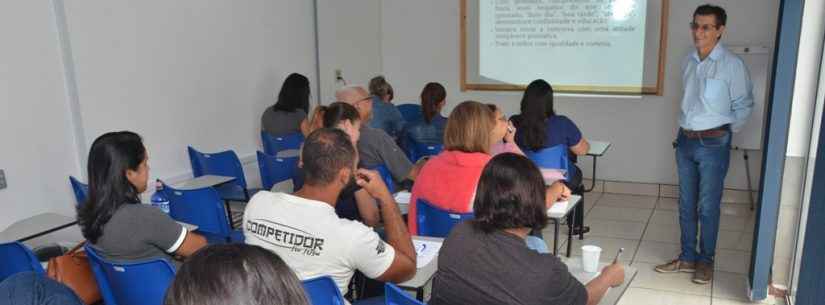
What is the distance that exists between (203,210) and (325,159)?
4.41 feet

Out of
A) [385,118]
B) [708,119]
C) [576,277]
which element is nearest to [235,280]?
[576,277]

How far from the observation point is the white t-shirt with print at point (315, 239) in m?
1.93

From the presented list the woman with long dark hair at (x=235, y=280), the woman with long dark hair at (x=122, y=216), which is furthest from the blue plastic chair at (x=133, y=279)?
the woman with long dark hair at (x=235, y=280)

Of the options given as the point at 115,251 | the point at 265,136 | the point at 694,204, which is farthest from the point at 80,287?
the point at 694,204

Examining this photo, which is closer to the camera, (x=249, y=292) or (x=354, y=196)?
(x=249, y=292)

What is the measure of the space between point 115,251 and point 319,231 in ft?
2.81

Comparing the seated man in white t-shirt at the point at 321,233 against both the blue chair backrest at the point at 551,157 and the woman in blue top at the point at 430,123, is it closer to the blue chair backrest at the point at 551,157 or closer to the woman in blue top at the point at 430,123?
the blue chair backrest at the point at 551,157

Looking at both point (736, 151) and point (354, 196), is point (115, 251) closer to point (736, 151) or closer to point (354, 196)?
point (354, 196)

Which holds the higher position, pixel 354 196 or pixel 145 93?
pixel 145 93

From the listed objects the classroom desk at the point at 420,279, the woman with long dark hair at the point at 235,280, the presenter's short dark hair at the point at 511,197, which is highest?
the woman with long dark hair at the point at 235,280

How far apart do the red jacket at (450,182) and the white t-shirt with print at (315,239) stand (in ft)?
2.52

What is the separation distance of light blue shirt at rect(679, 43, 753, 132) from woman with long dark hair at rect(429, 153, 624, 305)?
6.48 feet

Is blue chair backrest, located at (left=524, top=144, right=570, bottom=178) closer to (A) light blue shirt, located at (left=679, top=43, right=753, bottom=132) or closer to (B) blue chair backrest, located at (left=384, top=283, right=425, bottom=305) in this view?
(A) light blue shirt, located at (left=679, top=43, right=753, bottom=132)

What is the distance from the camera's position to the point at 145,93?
439 cm
